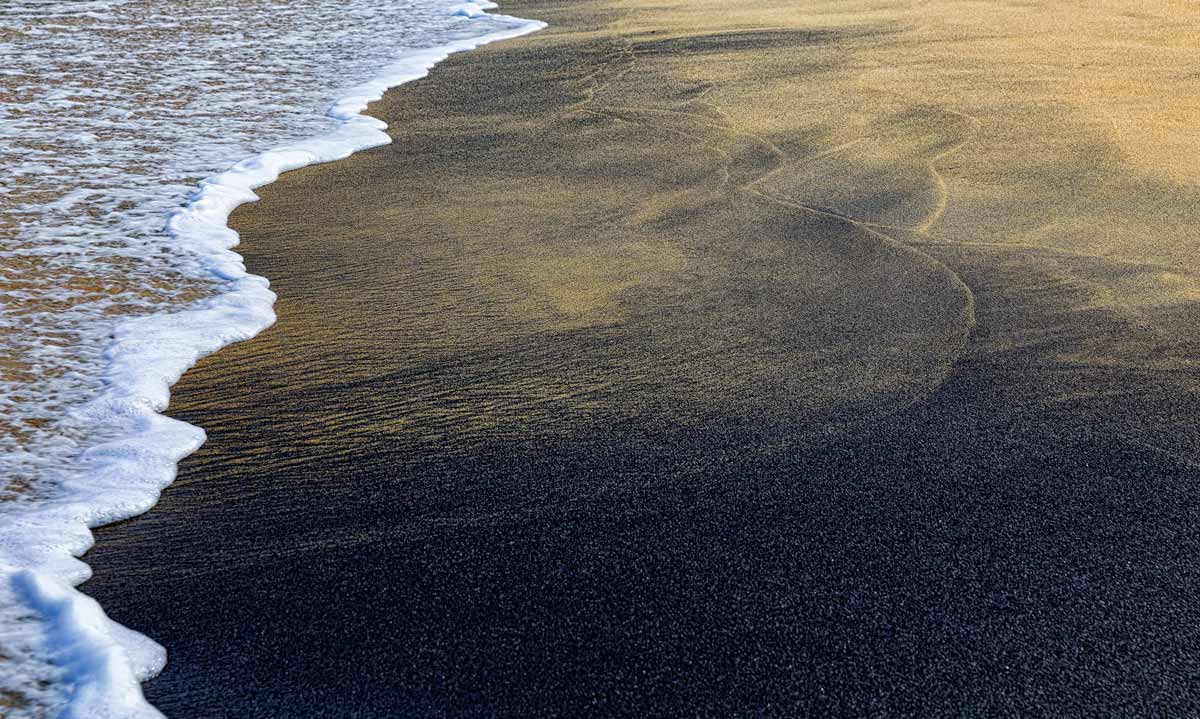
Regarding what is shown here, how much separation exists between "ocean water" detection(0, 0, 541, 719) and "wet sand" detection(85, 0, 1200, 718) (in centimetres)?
13

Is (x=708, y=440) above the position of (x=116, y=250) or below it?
below

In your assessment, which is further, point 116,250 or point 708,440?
point 116,250

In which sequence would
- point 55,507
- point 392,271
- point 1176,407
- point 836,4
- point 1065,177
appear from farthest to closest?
1. point 836,4
2. point 1065,177
3. point 392,271
4. point 1176,407
5. point 55,507

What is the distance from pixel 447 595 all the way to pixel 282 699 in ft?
1.35

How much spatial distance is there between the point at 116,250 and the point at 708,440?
2.92 metres

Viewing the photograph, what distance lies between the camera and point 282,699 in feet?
6.43

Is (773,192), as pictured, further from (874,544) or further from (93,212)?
(93,212)

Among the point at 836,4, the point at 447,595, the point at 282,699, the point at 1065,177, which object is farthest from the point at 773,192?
the point at 836,4

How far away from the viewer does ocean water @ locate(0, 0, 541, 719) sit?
88.7 inches

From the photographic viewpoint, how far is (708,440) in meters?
2.80

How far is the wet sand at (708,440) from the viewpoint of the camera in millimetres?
2023

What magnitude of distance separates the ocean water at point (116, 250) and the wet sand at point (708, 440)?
0.41 ft

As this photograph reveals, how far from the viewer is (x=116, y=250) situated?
4387 millimetres

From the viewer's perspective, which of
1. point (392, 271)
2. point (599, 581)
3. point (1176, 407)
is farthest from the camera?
point (392, 271)
